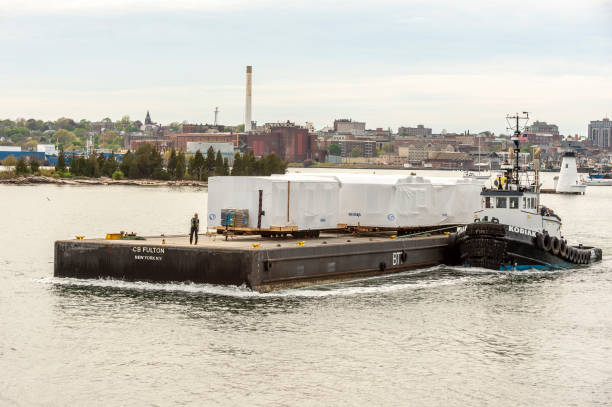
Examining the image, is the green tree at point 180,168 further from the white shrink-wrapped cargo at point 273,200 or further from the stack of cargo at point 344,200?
the white shrink-wrapped cargo at point 273,200

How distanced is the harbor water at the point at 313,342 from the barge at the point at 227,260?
561mm

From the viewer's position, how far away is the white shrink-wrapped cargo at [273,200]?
4275 cm

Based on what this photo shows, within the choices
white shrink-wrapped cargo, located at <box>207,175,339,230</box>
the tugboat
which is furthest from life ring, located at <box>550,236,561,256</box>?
white shrink-wrapped cargo, located at <box>207,175,339,230</box>

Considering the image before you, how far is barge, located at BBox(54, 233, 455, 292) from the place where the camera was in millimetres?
37750

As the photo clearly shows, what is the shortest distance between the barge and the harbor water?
1.84 feet

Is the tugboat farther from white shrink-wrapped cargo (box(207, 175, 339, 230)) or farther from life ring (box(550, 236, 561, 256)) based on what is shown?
white shrink-wrapped cargo (box(207, 175, 339, 230))

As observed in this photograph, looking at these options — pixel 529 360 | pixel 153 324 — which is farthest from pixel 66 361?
pixel 529 360

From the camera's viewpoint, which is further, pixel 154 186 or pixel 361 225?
pixel 154 186

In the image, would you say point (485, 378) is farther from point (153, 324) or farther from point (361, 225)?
point (361, 225)

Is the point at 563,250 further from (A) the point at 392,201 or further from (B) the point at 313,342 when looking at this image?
(B) the point at 313,342

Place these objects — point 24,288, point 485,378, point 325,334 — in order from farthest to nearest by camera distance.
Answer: point 24,288
point 325,334
point 485,378

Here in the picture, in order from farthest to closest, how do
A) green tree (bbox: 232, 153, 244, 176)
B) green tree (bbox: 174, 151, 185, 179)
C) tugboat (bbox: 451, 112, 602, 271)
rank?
green tree (bbox: 174, 151, 185, 179), green tree (bbox: 232, 153, 244, 176), tugboat (bbox: 451, 112, 602, 271)

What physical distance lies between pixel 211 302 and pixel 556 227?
82.9ft

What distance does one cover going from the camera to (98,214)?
98875mm
